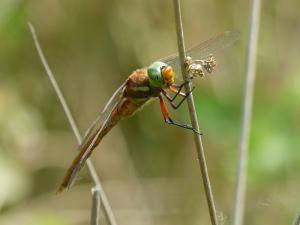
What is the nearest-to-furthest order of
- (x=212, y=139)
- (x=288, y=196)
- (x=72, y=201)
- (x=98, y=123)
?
1. (x=98, y=123)
2. (x=288, y=196)
3. (x=212, y=139)
4. (x=72, y=201)

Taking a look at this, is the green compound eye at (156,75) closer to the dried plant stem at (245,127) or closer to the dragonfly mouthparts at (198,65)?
the dragonfly mouthparts at (198,65)

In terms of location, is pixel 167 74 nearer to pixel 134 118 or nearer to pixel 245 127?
pixel 245 127

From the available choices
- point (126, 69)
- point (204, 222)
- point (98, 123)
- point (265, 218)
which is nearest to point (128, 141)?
point (126, 69)

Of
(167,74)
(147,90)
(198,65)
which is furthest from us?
(147,90)

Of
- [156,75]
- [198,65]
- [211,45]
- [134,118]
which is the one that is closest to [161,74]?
[156,75]

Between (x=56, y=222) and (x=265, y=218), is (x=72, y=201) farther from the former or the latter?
(x=265, y=218)

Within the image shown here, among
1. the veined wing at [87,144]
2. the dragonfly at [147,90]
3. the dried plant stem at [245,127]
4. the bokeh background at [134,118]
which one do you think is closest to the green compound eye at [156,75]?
Answer: the dragonfly at [147,90]

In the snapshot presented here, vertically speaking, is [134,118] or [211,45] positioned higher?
[211,45]
